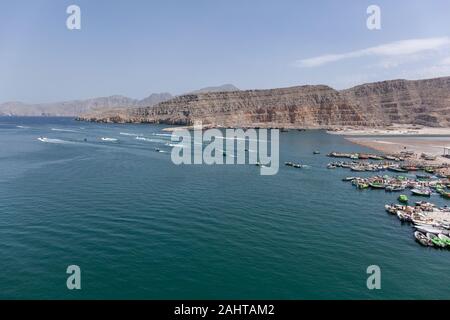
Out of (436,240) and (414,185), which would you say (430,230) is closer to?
(436,240)

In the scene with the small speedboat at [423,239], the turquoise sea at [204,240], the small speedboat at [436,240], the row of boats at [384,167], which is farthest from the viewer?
the row of boats at [384,167]

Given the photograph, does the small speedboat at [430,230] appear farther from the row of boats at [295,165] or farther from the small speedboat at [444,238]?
the row of boats at [295,165]

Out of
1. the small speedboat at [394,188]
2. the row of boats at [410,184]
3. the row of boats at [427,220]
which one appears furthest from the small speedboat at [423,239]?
the small speedboat at [394,188]

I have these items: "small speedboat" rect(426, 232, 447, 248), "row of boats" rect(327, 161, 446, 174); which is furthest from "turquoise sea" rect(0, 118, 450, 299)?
"row of boats" rect(327, 161, 446, 174)

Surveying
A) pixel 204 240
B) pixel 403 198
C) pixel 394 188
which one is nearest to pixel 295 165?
pixel 394 188

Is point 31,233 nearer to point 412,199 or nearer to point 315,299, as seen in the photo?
point 315,299

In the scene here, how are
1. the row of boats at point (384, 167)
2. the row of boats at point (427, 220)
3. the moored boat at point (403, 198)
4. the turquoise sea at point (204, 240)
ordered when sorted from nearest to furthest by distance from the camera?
the turquoise sea at point (204, 240) → the row of boats at point (427, 220) → the moored boat at point (403, 198) → the row of boats at point (384, 167)

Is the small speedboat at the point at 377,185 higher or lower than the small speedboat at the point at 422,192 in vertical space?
higher
